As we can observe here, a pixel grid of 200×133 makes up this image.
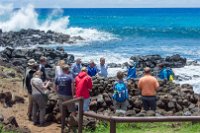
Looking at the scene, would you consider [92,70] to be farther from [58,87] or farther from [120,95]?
[58,87]

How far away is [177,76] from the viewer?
33.2 meters

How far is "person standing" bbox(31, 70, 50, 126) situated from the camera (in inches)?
615

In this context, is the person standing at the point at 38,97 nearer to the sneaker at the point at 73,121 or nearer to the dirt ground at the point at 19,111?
the dirt ground at the point at 19,111

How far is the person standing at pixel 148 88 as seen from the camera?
15.3 metres

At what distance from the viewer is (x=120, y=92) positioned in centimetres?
1575

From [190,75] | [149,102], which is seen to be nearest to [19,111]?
[149,102]

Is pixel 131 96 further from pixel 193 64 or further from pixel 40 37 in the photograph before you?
pixel 40 37

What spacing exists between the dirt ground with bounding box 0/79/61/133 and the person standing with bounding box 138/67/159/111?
2.79 m

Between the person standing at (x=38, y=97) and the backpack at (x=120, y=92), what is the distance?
2.23 metres

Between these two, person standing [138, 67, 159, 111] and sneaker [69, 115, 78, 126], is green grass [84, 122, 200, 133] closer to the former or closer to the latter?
sneaker [69, 115, 78, 126]

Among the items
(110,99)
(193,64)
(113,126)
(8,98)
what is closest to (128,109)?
(110,99)

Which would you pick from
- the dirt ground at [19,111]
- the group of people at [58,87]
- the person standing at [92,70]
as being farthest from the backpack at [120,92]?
the person standing at [92,70]

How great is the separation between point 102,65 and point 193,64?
68.8 feet

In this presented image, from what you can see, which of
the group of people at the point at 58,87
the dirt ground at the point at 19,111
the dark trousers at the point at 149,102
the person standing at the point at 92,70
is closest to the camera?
the group of people at the point at 58,87
